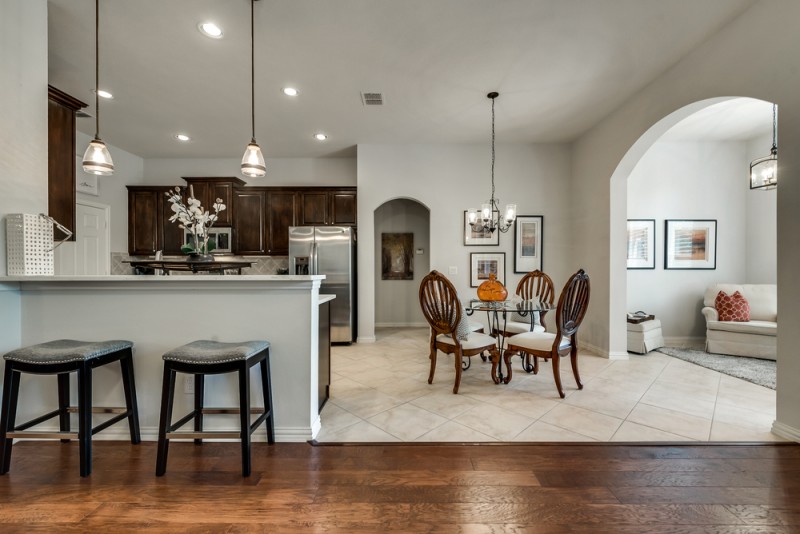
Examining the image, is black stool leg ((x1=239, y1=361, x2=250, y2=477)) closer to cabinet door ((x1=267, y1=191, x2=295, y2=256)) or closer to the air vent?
the air vent

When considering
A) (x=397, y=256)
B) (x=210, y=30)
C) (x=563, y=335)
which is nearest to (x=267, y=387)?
(x=563, y=335)

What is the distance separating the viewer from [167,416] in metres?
1.71

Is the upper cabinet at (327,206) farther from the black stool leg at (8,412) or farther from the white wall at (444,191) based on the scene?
the black stool leg at (8,412)

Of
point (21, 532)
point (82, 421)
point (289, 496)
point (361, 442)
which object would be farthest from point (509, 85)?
point (21, 532)

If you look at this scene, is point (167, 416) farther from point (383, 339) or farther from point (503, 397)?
point (383, 339)

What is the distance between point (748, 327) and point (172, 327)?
19.6 ft

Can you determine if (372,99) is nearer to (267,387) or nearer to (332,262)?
(332,262)

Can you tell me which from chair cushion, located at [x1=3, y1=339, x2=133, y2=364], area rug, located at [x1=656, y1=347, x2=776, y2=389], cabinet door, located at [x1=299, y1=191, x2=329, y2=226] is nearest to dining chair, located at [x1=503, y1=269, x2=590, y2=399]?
area rug, located at [x1=656, y1=347, x2=776, y2=389]

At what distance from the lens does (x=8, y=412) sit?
5.66ft

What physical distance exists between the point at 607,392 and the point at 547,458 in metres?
1.41

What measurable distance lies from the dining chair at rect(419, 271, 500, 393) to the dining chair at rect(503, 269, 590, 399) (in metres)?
0.30

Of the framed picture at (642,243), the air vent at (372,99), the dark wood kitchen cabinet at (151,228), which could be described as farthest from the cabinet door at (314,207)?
the framed picture at (642,243)

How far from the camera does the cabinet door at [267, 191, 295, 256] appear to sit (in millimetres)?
5219

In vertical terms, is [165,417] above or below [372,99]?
below
